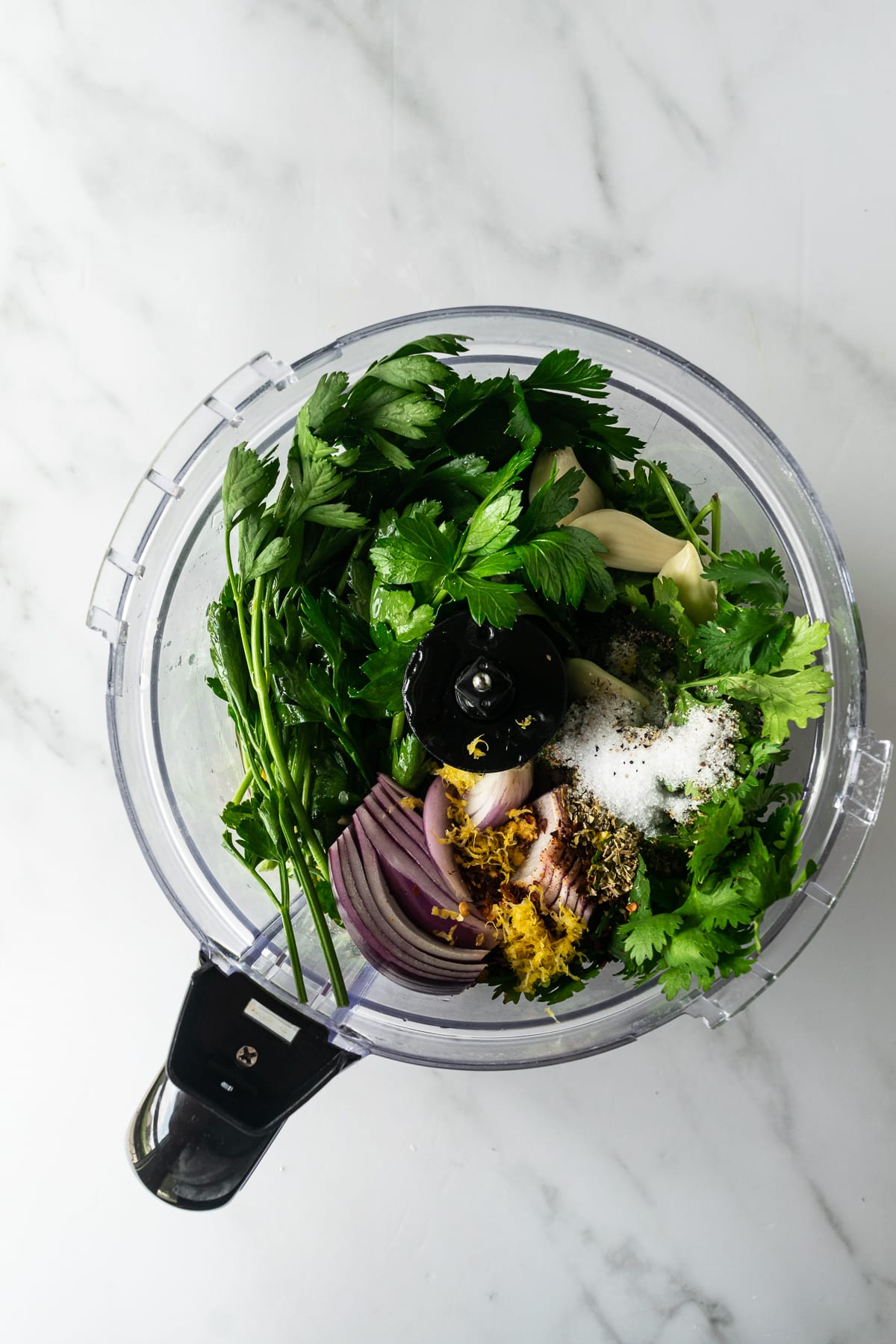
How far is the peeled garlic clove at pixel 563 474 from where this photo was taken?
1.11 metres

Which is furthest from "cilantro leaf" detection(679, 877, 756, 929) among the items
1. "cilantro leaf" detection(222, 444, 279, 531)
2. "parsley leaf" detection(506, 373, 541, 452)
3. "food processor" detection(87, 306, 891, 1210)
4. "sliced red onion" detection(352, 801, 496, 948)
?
"cilantro leaf" detection(222, 444, 279, 531)

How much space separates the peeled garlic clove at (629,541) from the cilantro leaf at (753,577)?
0.19 ft

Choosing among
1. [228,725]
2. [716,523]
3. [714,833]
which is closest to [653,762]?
[714,833]

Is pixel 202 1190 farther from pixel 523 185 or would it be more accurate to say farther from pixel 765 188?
pixel 765 188

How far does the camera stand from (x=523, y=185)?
1.37 meters

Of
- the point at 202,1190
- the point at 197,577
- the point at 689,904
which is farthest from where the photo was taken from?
the point at 197,577

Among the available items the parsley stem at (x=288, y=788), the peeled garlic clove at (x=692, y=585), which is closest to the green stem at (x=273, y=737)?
the parsley stem at (x=288, y=788)

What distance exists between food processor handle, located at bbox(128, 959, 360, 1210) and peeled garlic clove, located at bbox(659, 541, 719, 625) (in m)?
0.61

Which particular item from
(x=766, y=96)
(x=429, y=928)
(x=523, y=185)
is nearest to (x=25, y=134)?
(x=523, y=185)

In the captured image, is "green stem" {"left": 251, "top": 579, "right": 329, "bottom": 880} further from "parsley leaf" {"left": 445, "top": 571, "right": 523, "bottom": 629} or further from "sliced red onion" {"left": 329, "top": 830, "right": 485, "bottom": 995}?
"parsley leaf" {"left": 445, "top": 571, "right": 523, "bottom": 629}

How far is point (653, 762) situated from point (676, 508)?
0.29 meters

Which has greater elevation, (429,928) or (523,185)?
(523,185)

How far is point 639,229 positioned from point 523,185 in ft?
0.54

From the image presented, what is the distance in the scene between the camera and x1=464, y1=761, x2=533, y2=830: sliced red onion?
3.53 feet
